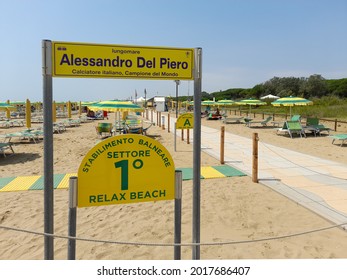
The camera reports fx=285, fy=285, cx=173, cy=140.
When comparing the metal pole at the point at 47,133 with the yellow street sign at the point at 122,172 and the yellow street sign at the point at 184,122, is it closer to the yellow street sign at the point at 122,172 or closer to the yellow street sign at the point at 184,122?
the yellow street sign at the point at 122,172

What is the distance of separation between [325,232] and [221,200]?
5.89 feet

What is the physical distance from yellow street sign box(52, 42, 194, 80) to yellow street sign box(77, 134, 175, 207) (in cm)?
55

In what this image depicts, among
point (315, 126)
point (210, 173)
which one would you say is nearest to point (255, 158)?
point (210, 173)

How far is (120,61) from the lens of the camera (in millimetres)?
2330

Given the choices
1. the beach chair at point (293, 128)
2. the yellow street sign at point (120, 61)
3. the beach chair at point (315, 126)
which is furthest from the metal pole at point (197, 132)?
the beach chair at point (315, 126)

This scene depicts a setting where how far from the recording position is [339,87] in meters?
60.7

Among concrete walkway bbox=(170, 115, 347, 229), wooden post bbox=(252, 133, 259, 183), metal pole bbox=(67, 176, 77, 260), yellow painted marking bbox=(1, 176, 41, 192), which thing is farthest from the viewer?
wooden post bbox=(252, 133, 259, 183)

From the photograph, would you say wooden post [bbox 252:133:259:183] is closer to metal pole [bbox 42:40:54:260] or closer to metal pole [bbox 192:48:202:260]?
metal pole [bbox 192:48:202:260]

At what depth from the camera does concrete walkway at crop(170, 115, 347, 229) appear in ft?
15.8

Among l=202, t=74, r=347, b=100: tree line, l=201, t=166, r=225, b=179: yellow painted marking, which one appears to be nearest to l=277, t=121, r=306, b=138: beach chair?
l=201, t=166, r=225, b=179: yellow painted marking

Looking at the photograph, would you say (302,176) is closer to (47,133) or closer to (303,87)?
(47,133)

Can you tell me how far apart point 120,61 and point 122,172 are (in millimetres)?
937
